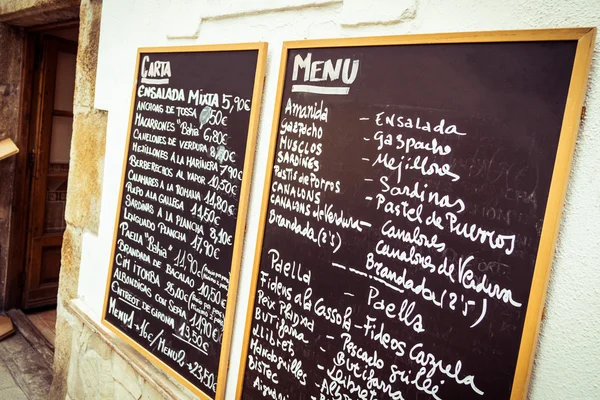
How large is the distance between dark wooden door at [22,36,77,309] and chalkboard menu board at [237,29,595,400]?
369 cm

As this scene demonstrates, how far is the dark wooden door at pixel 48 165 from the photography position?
4418mm

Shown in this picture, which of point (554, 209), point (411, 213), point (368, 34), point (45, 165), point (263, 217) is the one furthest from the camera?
point (45, 165)

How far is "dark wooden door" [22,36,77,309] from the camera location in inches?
174

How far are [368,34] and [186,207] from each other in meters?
1.15

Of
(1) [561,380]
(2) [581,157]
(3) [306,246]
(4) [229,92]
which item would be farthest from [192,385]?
(2) [581,157]

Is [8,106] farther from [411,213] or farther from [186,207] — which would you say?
[411,213]

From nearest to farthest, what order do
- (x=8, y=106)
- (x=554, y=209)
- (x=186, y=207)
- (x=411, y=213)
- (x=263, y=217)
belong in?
(x=554, y=209), (x=411, y=213), (x=263, y=217), (x=186, y=207), (x=8, y=106)

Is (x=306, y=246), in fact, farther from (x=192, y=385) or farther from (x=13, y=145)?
(x=13, y=145)

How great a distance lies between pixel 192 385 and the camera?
204 centimetres

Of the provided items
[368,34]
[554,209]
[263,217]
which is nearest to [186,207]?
[263,217]

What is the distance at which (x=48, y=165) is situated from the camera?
459cm

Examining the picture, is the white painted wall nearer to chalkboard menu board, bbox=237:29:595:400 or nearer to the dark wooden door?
chalkboard menu board, bbox=237:29:595:400

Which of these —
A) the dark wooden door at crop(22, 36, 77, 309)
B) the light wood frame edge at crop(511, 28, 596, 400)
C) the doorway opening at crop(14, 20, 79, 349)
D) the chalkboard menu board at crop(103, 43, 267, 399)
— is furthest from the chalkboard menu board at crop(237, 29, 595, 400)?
the dark wooden door at crop(22, 36, 77, 309)

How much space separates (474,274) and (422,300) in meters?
0.18
